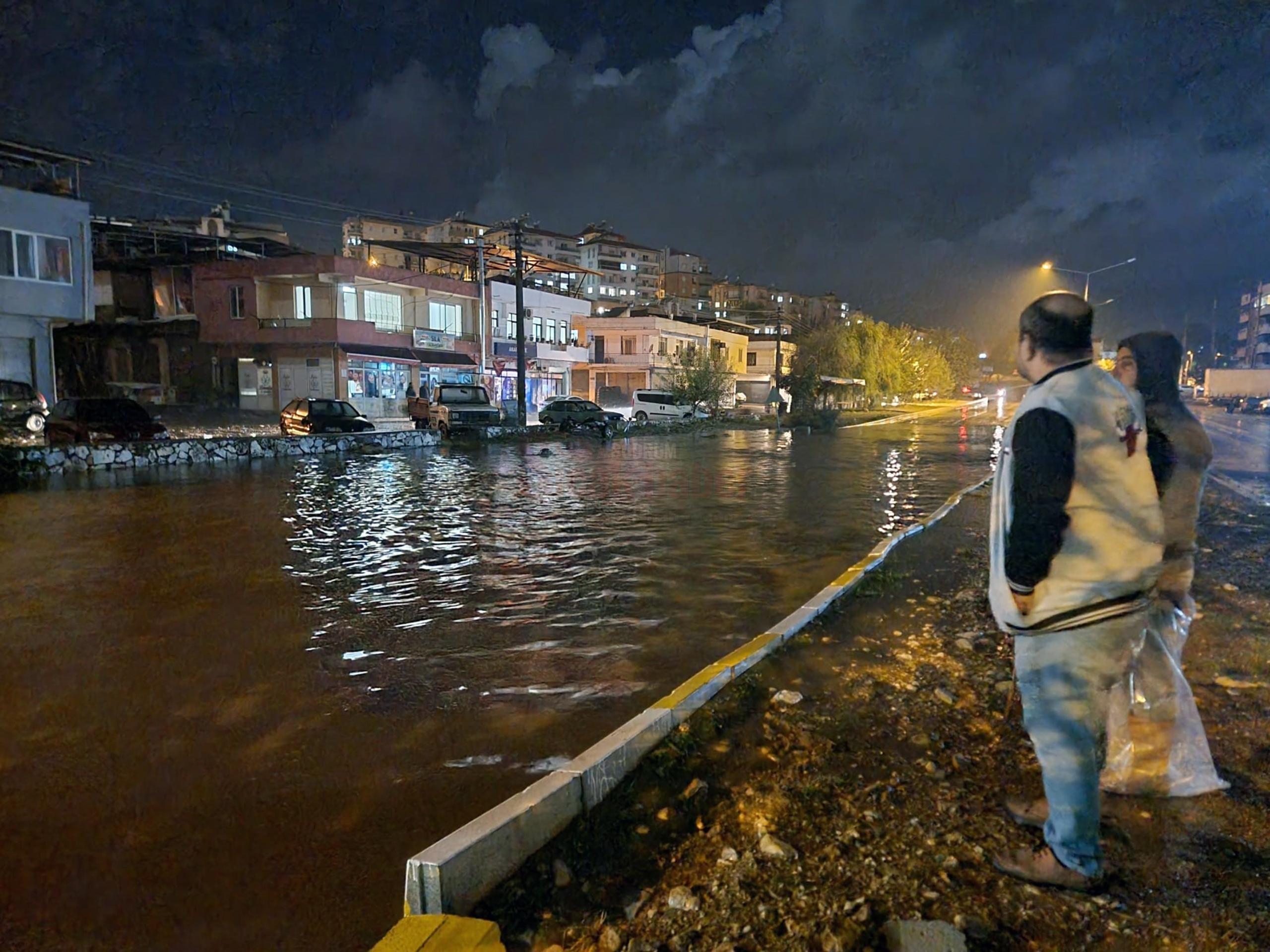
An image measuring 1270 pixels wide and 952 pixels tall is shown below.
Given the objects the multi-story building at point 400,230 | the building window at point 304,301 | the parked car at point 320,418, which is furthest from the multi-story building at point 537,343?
the multi-story building at point 400,230

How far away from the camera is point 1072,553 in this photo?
2643 millimetres

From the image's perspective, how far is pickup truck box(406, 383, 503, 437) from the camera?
2827 cm

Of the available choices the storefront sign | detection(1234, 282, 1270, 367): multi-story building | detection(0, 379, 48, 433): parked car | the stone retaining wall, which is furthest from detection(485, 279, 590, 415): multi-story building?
detection(1234, 282, 1270, 367): multi-story building

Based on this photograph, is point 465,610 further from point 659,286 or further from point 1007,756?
point 659,286

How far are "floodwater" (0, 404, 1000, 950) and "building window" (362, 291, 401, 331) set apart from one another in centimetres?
2623

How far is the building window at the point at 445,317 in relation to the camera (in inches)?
1663

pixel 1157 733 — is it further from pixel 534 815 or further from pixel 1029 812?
pixel 534 815

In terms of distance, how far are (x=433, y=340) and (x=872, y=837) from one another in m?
40.7

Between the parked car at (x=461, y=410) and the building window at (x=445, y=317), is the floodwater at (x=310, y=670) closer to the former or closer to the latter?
the parked car at (x=461, y=410)

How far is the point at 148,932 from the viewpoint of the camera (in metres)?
2.87

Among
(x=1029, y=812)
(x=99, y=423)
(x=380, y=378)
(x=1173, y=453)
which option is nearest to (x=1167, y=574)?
(x=1173, y=453)

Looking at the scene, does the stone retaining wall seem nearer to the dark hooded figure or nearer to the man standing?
the man standing

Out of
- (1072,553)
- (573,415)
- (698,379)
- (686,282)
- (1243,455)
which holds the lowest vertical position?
(1243,455)

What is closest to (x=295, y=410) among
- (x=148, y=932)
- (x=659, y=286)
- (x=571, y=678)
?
(x=571, y=678)
